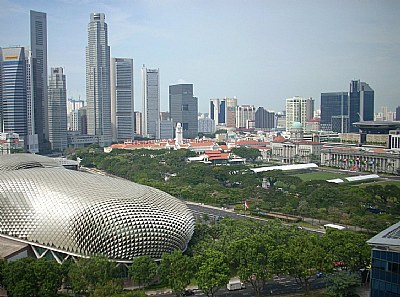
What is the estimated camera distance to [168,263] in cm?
2225

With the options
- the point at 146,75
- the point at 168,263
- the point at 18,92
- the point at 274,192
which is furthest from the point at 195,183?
the point at 146,75

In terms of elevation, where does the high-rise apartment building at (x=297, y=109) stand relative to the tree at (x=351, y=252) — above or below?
above

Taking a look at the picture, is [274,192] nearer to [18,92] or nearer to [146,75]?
[18,92]

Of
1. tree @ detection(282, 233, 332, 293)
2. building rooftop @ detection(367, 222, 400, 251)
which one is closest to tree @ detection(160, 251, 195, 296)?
tree @ detection(282, 233, 332, 293)

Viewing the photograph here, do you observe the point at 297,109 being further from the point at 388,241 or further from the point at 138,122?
the point at 388,241

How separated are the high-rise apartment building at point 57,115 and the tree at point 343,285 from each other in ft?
277

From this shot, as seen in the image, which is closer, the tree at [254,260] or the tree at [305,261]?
the tree at [254,260]

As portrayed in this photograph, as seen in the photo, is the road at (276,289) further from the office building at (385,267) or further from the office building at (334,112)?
the office building at (334,112)

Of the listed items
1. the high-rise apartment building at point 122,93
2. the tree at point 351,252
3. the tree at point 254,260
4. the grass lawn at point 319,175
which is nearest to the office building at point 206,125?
the high-rise apartment building at point 122,93

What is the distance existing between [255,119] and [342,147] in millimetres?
93855

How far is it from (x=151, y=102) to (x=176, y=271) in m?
107

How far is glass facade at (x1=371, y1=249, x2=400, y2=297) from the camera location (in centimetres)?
1620

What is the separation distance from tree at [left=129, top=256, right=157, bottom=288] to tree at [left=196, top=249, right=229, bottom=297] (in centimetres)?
228

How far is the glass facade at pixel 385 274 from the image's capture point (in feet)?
53.2
